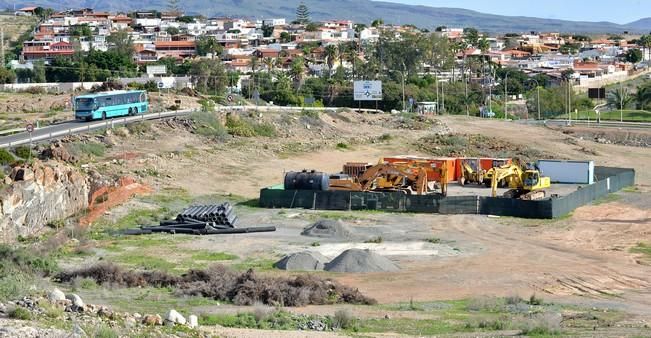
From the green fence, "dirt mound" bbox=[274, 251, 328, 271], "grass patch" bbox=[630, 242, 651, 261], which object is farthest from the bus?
"grass patch" bbox=[630, 242, 651, 261]

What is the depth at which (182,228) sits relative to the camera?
163 feet

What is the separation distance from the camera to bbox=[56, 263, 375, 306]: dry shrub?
34.6 metres

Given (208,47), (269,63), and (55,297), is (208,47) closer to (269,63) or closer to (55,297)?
(269,63)

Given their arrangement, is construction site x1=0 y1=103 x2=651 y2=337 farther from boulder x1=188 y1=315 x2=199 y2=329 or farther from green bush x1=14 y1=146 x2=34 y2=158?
green bush x1=14 y1=146 x2=34 y2=158

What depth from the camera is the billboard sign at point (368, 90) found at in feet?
358

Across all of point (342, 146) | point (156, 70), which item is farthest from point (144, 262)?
point (156, 70)

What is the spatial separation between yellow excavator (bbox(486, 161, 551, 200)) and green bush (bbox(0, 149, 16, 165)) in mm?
22089

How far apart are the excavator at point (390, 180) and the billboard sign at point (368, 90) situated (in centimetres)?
5108

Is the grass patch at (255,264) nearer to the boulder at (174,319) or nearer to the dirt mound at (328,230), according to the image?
the dirt mound at (328,230)

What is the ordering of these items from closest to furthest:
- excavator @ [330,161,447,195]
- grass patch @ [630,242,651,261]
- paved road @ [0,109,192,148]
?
1. grass patch @ [630,242,651,261]
2. excavator @ [330,161,447,195]
3. paved road @ [0,109,192,148]

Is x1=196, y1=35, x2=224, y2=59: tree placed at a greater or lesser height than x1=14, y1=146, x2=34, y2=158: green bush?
greater

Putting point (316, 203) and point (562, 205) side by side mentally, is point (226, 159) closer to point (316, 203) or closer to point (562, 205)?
point (316, 203)

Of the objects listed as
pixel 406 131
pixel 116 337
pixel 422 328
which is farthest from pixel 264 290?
pixel 406 131

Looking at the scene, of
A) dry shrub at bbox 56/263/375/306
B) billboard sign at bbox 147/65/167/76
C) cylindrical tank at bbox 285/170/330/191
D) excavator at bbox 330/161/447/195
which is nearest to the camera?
dry shrub at bbox 56/263/375/306
